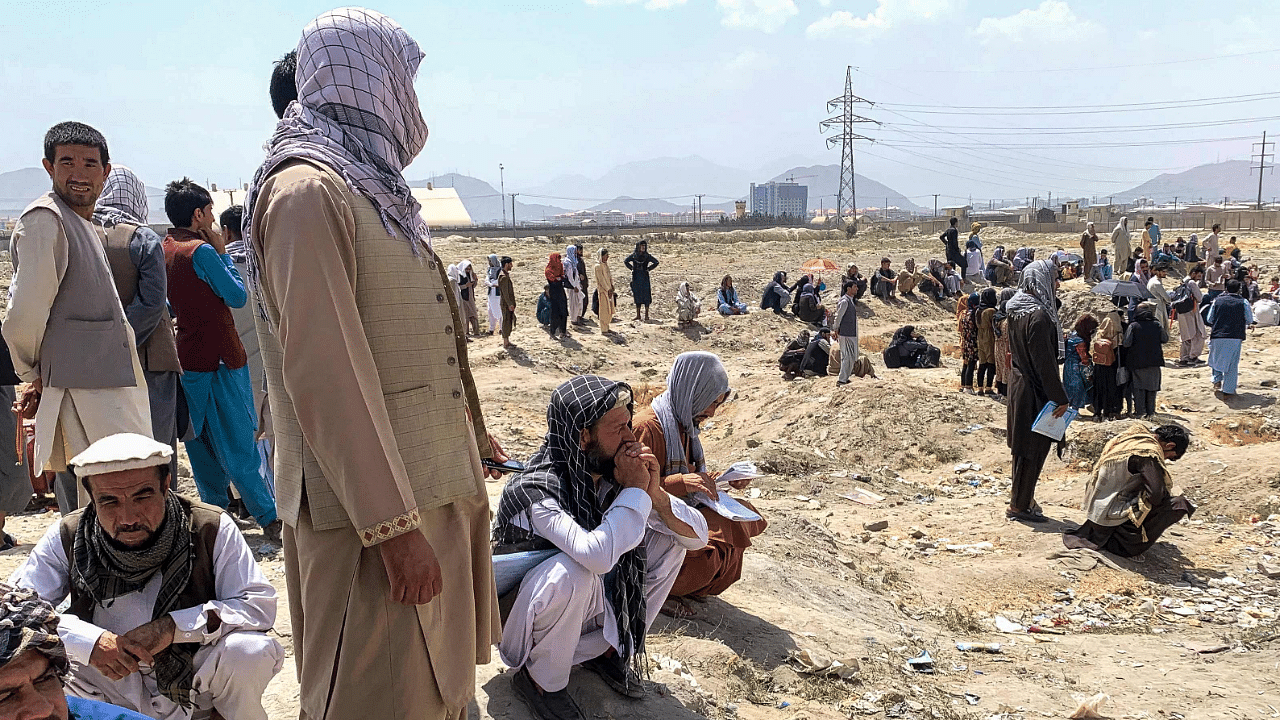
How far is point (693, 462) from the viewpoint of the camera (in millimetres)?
4184

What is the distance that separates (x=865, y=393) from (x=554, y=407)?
761 cm

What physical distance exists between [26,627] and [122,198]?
315cm

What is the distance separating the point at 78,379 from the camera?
10.6 ft

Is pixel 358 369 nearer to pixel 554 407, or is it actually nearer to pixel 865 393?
pixel 554 407

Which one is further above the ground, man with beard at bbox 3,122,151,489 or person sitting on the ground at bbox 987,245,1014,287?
man with beard at bbox 3,122,151,489

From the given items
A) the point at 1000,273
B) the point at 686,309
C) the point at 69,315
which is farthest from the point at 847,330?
the point at 1000,273

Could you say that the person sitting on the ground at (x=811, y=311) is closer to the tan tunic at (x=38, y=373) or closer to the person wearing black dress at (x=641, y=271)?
the person wearing black dress at (x=641, y=271)

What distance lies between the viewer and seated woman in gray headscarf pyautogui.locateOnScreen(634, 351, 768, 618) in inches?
145

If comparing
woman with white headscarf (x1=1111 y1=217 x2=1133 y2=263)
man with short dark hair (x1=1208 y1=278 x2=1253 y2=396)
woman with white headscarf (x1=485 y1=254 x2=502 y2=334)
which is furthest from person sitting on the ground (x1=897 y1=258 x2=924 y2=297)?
woman with white headscarf (x1=485 y1=254 x2=502 y2=334)

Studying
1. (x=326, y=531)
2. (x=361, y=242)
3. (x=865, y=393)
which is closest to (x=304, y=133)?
(x=361, y=242)

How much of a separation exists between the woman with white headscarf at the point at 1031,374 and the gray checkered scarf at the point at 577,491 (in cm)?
439

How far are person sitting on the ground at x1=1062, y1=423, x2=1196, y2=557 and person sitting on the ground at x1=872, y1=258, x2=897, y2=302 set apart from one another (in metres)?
13.5

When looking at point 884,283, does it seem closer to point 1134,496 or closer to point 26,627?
point 1134,496

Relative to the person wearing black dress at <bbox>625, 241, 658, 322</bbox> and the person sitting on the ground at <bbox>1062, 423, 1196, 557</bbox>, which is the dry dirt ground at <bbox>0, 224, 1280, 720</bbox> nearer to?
the person sitting on the ground at <bbox>1062, 423, 1196, 557</bbox>
